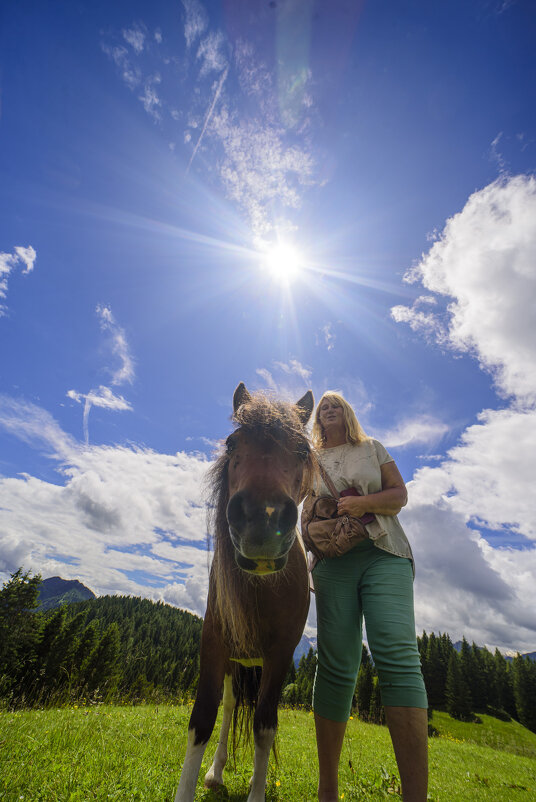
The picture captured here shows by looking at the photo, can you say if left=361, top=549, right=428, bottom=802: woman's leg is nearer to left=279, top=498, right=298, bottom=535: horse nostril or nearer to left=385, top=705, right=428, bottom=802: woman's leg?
left=385, top=705, right=428, bottom=802: woman's leg

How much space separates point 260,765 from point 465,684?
70195mm

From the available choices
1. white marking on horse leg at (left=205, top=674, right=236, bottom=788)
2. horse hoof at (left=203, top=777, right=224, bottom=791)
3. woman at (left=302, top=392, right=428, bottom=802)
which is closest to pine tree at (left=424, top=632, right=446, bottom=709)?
white marking on horse leg at (left=205, top=674, right=236, bottom=788)

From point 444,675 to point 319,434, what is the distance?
73371 millimetres

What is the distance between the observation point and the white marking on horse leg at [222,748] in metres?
2.95

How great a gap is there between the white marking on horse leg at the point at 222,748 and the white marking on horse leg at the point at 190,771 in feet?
3.70

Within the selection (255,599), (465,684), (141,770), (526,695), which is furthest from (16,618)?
(526,695)

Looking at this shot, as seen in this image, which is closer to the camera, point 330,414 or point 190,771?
point 190,771

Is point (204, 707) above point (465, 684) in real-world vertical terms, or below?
below

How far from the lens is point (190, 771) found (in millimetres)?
2152

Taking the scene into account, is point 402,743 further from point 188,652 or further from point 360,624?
point 188,652

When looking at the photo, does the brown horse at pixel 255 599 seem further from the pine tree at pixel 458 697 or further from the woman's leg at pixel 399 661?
the pine tree at pixel 458 697

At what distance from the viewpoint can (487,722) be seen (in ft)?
171

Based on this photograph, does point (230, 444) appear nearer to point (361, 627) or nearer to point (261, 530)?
point (261, 530)

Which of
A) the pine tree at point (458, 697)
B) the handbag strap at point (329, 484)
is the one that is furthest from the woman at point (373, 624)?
the pine tree at point (458, 697)
